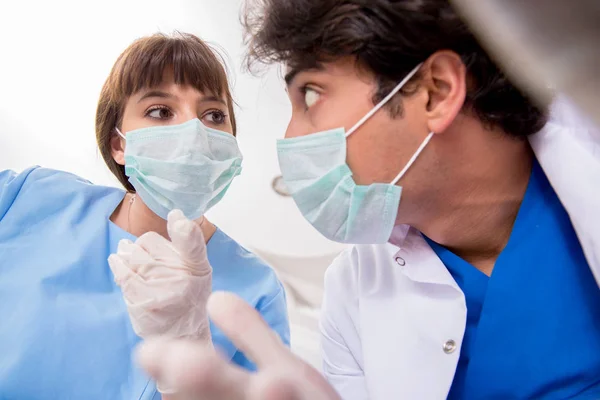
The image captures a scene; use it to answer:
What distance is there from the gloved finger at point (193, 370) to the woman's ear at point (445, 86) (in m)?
0.47

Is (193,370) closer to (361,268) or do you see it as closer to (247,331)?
(247,331)

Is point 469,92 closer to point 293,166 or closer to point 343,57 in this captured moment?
point 343,57

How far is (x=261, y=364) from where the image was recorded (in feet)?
1.43

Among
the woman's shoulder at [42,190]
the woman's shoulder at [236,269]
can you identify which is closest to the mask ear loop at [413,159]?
the woman's shoulder at [236,269]

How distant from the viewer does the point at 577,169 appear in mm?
665

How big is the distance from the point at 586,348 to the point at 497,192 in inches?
11.3

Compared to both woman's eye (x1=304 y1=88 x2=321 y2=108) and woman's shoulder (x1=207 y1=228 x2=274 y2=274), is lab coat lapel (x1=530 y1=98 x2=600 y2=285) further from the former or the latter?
woman's shoulder (x1=207 y1=228 x2=274 y2=274)

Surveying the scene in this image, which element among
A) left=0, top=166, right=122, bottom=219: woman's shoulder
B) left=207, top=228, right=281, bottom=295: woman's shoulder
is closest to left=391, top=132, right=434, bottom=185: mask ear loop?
left=207, top=228, right=281, bottom=295: woman's shoulder

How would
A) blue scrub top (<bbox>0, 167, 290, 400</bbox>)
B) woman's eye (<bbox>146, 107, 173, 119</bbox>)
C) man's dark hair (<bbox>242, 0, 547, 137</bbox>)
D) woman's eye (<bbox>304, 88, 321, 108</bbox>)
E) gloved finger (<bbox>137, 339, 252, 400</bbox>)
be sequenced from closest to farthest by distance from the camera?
1. gloved finger (<bbox>137, 339, 252, 400</bbox>)
2. man's dark hair (<bbox>242, 0, 547, 137</bbox>)
3. woman's eye (<bbox>304, 88, 321, 108</bbox>)
4. blue scrub top (<bbox>0, 167, 290, 400</bbox>)
5. woman's eye (<bbox>146, 107, 173, 119</bbox>)

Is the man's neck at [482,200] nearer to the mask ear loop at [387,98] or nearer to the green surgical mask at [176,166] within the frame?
the mask ear loop at [387,98]

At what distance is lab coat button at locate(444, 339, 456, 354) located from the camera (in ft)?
2.51

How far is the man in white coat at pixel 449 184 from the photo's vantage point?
672 millimetres

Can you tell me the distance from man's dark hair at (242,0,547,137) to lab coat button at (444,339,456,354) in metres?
0.38

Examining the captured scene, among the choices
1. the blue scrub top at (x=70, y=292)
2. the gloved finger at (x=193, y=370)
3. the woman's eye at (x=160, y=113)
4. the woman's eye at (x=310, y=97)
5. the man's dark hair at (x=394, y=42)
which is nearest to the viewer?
the gloved finger at (x=193, y=370)
